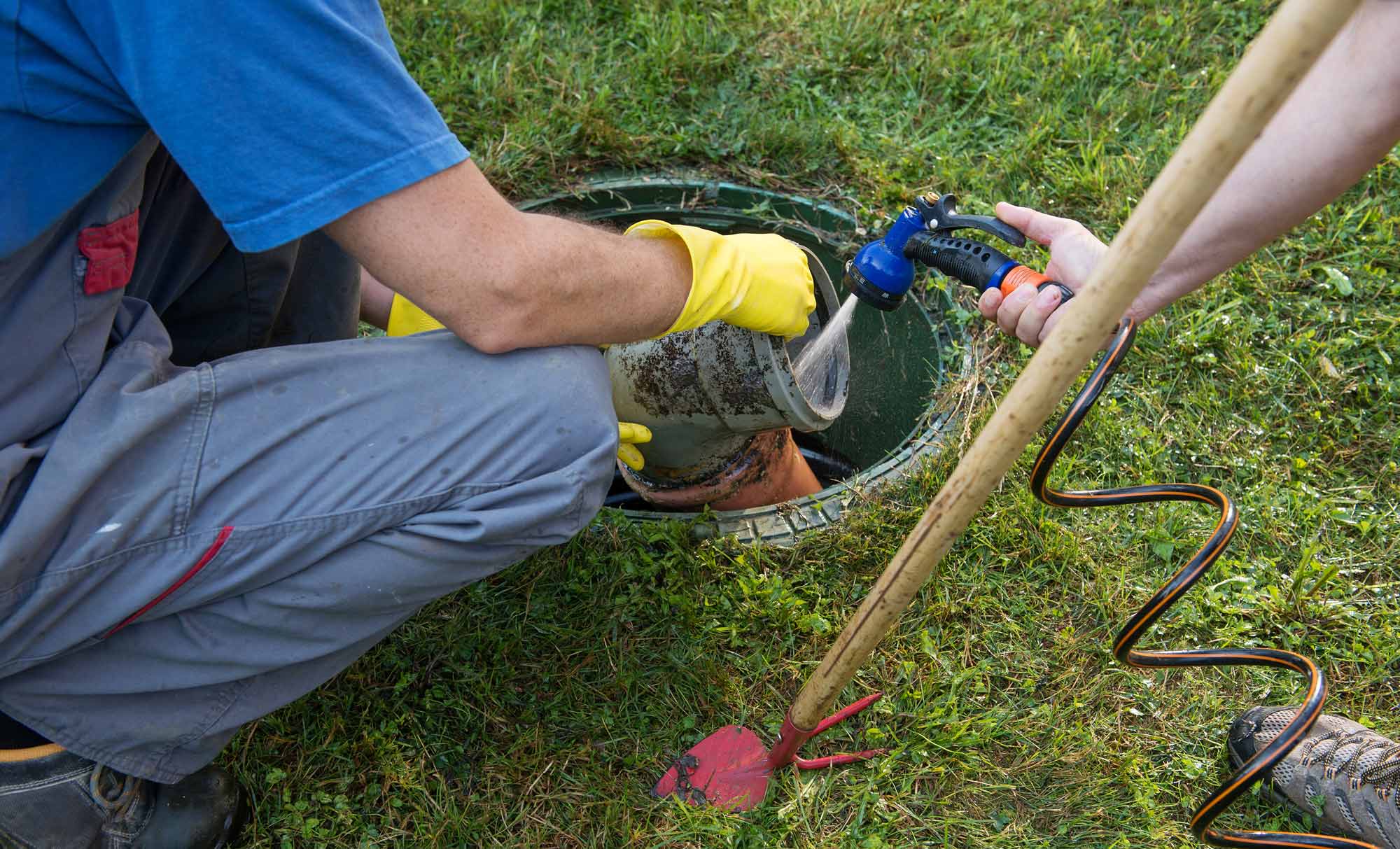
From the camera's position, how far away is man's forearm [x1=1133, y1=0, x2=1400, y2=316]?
4.03 feet

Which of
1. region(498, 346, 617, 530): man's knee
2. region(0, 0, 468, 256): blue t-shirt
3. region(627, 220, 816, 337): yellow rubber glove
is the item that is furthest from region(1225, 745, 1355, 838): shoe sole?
region(0, 0, 468, 256): blue t-shirt

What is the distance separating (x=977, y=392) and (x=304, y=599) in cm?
145

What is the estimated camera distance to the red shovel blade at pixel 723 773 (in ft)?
5.47

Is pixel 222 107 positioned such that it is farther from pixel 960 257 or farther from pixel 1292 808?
pixel 1292 808

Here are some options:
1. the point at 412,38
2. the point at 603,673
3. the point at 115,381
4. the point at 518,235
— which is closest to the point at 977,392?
the point at 603,673

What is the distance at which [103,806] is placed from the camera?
59.7 inches

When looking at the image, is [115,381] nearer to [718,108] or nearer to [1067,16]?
[718,108]

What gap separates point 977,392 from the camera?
2.21 metres

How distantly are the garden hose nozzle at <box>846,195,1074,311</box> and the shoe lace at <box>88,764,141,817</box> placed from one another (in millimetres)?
1415

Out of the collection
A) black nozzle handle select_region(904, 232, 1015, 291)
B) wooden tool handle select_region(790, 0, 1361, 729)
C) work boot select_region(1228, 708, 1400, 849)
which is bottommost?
work boot select_region(1228, 708, 1400, 849)

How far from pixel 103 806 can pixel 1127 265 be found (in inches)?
62.6

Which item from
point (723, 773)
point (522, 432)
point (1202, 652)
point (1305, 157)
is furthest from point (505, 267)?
point (1202, 652)

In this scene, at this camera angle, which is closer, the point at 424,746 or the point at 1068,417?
the point at 1068,417

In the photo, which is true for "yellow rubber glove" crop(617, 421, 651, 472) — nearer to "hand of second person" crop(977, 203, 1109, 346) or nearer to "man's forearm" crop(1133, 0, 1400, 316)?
"hand of second person" crop(977, 203, 1109, 346)
